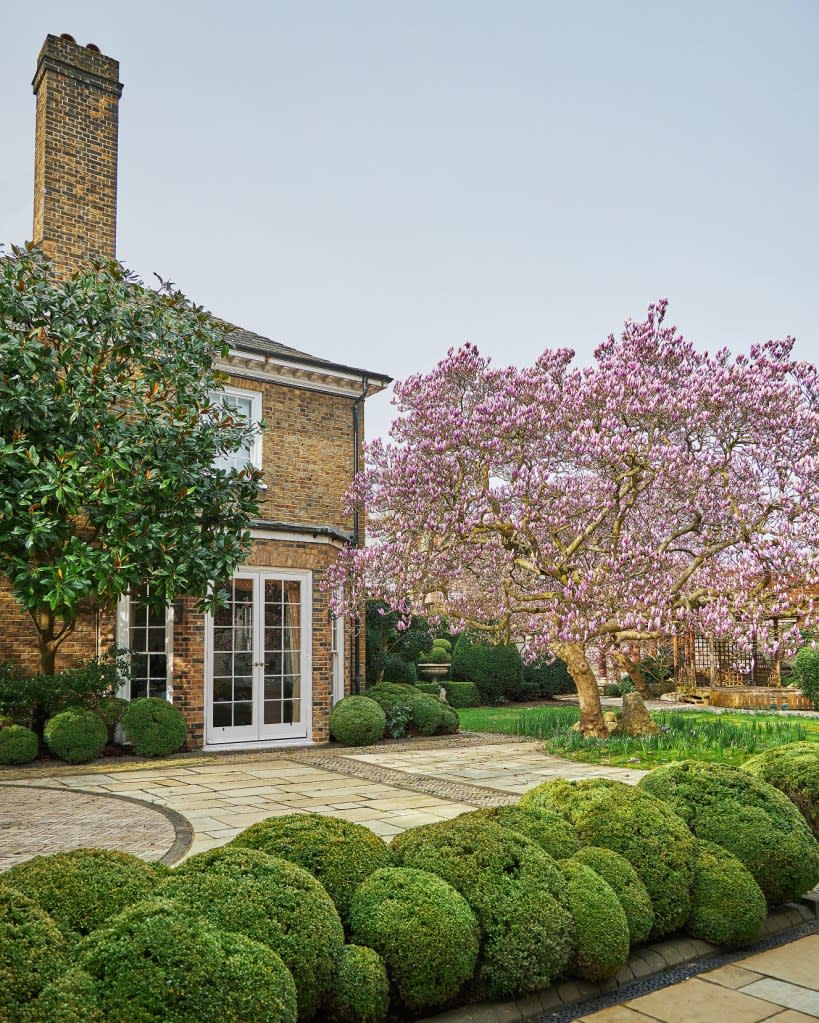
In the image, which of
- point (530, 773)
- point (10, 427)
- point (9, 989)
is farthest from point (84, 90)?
point (9, 989)

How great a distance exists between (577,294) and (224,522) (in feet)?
23.5

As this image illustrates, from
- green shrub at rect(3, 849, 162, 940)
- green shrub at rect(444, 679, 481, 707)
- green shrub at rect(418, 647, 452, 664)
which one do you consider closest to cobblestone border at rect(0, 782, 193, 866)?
green shrub at rect(3, 849, 162, 940)

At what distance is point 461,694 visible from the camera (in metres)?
20.5

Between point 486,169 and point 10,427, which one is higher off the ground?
point 486,169

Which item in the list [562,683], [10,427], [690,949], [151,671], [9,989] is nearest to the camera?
[9,989]

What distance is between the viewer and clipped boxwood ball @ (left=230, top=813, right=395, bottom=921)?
337 centimetres

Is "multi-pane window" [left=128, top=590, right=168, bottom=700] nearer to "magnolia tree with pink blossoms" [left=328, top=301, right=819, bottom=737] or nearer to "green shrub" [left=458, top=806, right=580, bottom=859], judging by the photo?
"magnolia tree with pink blossoms" [left=328, top=301, right=819, bottom=737]

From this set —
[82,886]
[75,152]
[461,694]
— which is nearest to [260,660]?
[75,152]

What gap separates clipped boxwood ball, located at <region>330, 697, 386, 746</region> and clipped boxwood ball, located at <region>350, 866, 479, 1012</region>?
927cm

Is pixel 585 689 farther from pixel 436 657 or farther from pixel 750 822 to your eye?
pixel 436 657

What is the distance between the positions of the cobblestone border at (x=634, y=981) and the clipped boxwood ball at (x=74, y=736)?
817 centimetres

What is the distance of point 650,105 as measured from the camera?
1061 cm

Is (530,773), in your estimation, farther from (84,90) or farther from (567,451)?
(84,90)

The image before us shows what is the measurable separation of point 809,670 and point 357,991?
1825 centimetres
